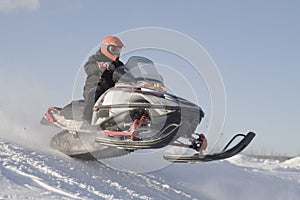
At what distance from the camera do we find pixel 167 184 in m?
8.19

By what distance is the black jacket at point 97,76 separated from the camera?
8.41 meters

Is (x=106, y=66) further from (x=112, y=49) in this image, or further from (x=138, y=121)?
(x=138, y=121)

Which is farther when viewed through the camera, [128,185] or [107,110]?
[107,110]

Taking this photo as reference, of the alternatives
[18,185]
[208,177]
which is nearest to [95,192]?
[18,185]

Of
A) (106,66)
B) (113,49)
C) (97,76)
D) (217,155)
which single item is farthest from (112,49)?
(217,155)

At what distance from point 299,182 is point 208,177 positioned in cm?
303

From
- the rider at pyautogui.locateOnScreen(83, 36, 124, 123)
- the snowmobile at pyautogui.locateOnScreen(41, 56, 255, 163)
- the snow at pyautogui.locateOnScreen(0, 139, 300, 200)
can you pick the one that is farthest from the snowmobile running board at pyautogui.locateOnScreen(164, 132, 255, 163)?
the rider at pyautogui.locateOnScreen(83, 36, 124, 123)

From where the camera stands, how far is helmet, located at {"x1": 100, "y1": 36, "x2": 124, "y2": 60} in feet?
28.1

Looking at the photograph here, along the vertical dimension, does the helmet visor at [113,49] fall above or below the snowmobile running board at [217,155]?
above

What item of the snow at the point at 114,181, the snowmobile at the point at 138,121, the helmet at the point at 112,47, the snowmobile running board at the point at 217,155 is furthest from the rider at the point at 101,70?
the snowmobile running board at the point at 217,155

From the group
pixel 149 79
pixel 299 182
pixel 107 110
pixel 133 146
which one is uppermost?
pixel 149 79

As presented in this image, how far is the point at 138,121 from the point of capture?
744 cm

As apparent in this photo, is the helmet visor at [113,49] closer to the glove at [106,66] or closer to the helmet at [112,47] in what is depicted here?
the helmet at [112,47]

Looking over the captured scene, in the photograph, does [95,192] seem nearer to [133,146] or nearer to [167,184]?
[133,146]
